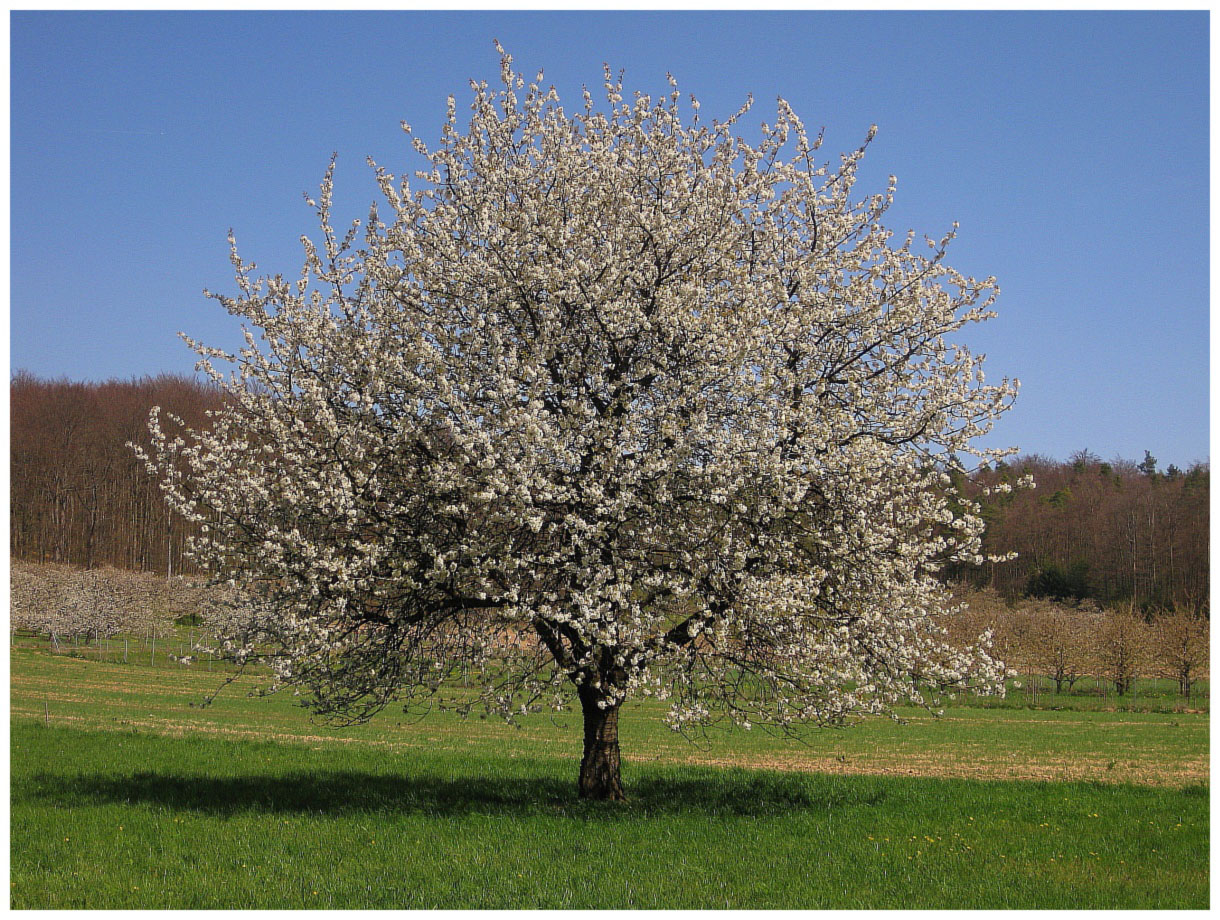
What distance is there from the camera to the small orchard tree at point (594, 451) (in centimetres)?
1033

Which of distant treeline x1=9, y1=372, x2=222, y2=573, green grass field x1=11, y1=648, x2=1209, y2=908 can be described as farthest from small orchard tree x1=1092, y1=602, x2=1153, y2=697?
distant treeline x1=9, y1=372, x2=222, y2=573

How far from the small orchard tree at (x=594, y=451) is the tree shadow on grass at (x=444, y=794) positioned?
168 centimetres

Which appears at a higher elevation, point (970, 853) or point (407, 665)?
point (407, 665)

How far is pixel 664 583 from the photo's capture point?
10.5 m

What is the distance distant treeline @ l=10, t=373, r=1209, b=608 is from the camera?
8181 centimetres

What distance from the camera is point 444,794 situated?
13.9 meters

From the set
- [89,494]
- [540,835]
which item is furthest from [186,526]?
[540,835]

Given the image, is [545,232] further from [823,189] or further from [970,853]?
[970,853]

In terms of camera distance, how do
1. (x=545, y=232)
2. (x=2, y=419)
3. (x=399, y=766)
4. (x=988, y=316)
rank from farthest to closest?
(x=399, y=766)
(x=988, y=316)
(x=545, y=232)
(x=2, y=419)

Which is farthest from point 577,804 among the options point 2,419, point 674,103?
point 674,103

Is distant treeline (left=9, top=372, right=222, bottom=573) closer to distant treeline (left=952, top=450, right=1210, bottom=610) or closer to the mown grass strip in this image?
distant treeline (left=952, top=450, right=1210, bottom=610)

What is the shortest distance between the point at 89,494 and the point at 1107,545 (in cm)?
9311

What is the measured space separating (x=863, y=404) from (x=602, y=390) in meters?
3.15

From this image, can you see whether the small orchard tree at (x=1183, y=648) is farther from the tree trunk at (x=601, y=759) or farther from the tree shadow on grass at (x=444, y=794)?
the tree trunk at (x=601, y=759)
